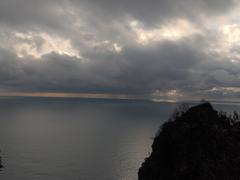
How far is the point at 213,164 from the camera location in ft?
153

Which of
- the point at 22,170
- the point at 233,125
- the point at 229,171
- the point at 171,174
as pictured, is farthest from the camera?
the point at 22,170

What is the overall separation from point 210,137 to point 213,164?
578 cm

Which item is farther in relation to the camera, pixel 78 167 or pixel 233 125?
pixel 78 167

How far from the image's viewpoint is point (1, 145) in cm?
18412

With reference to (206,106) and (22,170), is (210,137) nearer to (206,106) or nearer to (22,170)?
(206,106)

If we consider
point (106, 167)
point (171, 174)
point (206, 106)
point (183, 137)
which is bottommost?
point (106, 167)

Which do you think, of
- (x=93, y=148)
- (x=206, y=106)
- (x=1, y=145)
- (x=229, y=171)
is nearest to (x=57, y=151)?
(x=93, y=148)

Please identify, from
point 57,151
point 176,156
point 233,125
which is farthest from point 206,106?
point 57,151

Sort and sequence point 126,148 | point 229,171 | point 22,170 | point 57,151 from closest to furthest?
point 229,171 < point 22,170 < point 57,151 < point 126,148

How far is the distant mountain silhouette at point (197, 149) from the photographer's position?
153ft

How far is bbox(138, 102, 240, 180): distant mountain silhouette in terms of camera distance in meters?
46.5

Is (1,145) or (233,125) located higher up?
(233,125)

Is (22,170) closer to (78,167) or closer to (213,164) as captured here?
(78,167)

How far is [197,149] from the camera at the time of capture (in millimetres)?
49250
